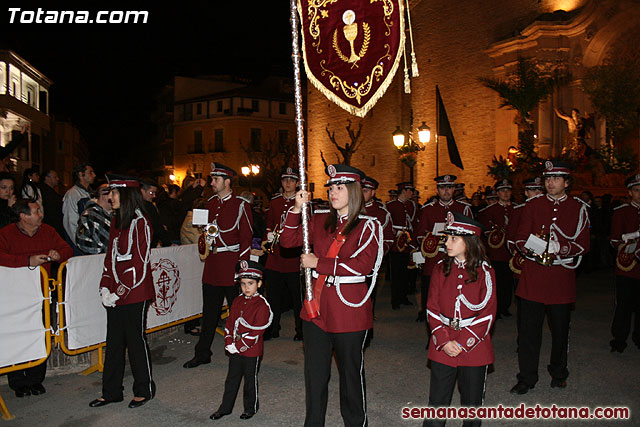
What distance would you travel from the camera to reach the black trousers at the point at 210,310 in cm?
705

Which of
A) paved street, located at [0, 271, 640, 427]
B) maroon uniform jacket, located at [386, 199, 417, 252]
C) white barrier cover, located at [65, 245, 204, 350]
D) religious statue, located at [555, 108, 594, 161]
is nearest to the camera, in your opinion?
paved street, located at [0, 271, 640, 427]

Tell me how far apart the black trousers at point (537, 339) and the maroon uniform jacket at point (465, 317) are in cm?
187

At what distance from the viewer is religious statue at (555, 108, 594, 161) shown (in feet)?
62.3

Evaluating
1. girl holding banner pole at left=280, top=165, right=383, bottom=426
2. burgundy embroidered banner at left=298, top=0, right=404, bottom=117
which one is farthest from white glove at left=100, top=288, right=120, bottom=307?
burgundy embroidered banner at left=298, top=0, right=404, bottom=117

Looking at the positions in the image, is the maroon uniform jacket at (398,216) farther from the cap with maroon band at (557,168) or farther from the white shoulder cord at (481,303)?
the white shoulder cord at (481,303)

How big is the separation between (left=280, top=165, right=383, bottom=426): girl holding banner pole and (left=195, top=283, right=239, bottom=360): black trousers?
106 inches

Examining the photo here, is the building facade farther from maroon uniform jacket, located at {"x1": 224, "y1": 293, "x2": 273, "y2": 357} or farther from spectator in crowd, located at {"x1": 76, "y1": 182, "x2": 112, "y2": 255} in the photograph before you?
maroon uniform jacket, located at {"x1": 224, "y1": 293, "x2": 273, "y2": 357}

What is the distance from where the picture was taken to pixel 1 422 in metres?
5.41

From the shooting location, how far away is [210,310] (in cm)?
705

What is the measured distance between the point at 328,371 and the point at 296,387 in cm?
194

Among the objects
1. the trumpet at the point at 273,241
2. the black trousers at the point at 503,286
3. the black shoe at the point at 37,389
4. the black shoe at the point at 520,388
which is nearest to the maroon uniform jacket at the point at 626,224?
the black trousers at the point at 503,286

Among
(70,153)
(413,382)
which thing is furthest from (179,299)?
(70,153)

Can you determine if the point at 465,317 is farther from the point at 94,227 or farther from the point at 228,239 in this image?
the point at 94,227

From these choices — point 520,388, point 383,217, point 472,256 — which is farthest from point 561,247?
point 383,217
